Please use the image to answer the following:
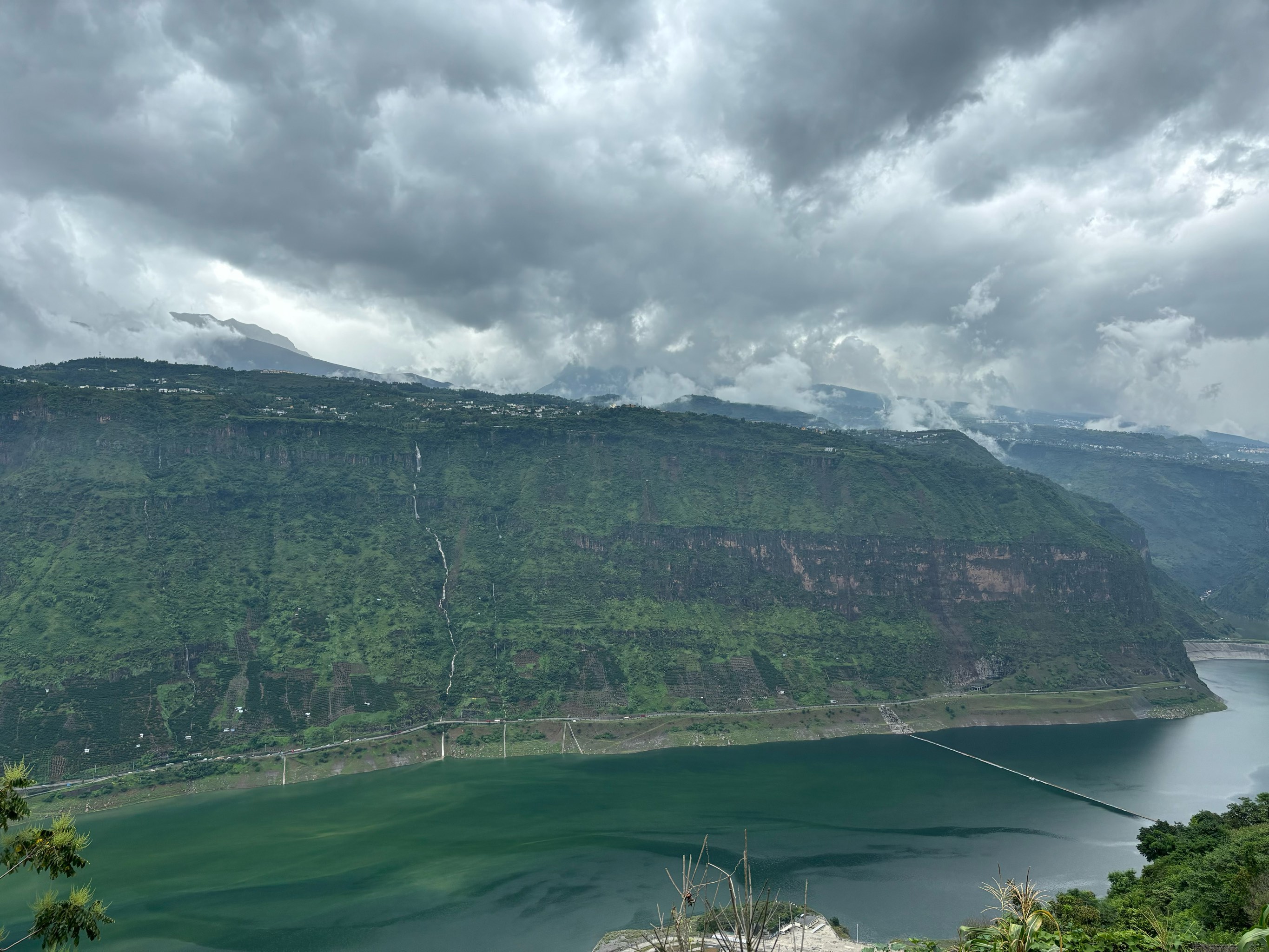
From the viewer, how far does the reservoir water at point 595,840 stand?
72.6 meters

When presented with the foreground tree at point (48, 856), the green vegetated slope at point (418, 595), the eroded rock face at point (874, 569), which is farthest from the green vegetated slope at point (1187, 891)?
the eroded rock face at point (874, 569)

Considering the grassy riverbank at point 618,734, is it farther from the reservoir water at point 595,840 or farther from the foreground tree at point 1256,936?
the foreground tree at point 1256,936

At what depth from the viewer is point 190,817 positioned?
316ft

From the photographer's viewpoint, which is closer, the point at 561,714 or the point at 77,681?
the point at 77,681

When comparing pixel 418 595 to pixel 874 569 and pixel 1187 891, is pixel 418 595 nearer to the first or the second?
pixel 874 569

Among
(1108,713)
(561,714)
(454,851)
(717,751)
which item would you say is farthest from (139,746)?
(1108,713)

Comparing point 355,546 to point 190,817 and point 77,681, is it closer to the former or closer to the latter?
point 77,681

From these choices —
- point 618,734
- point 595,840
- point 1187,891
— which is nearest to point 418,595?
point 618,734

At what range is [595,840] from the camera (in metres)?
90.8

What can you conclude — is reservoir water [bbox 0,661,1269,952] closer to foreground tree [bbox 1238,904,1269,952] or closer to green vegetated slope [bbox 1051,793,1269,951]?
green vegetated slope [bbox 1051,793,1269,951]

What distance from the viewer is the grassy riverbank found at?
105 m

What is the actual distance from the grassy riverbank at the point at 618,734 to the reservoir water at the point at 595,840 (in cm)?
364

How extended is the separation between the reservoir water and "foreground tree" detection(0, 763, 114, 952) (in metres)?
64.0

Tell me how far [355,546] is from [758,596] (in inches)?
3966
